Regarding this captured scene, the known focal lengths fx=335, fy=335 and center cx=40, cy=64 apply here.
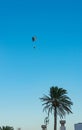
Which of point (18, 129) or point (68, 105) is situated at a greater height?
point (18, 129)

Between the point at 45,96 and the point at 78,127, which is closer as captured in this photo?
the point at 45,96

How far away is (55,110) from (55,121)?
215cm

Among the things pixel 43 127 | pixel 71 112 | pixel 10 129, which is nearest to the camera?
pixel 71 112

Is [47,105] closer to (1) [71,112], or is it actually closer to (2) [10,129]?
(1) [71,112]

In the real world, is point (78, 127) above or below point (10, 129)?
below

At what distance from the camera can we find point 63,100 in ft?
209

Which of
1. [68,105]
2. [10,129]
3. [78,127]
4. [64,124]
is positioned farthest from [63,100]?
[10,129]

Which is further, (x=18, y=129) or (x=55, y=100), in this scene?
(x=18, y=129)

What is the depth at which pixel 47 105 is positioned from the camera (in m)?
65.1

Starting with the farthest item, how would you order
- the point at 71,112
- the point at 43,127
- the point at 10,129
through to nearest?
the point at 10,129 → the point at 43,127 → the point at 71,112

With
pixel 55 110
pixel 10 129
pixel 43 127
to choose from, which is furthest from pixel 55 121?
pixel 10 129

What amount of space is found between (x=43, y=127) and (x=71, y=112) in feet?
33.4

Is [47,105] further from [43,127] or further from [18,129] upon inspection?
[18,129]

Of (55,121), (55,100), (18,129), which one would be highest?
(18,129)
